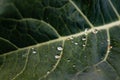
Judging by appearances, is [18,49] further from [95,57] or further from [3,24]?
[95,57]

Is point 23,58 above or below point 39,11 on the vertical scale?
below

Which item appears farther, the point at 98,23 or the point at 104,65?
the point at 98,23

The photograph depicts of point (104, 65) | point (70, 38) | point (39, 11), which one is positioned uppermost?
point (39, 11)

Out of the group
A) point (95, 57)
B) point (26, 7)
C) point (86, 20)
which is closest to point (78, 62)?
point (95, 57)

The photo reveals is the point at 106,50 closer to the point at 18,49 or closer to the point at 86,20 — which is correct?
the point at 86,20

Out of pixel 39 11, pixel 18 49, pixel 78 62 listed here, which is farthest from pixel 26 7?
pixel 78 62
